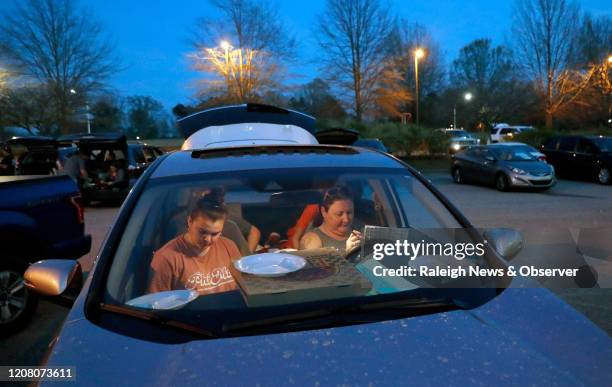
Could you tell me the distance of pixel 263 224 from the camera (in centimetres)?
296

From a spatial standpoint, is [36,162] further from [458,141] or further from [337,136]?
[458,141]

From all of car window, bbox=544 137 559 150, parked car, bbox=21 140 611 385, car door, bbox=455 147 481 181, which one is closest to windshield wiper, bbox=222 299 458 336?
parked car, bbox=21 140 611 385

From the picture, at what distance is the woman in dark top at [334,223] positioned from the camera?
9.24 feet

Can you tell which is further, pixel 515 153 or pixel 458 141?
pixel 458 141

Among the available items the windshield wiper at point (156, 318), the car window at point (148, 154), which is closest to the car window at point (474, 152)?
the car window at point (148, 154)

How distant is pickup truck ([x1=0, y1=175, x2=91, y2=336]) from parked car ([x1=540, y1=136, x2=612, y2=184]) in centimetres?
1637

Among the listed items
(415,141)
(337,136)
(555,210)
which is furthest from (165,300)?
(415,141)

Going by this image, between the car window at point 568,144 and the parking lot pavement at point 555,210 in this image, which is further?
the car window at point 568,144

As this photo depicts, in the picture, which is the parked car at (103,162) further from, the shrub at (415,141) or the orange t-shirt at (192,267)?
the shrub at (415,141)

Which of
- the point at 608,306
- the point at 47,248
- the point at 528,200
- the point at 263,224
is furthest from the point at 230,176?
the point at 528,200

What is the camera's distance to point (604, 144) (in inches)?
683

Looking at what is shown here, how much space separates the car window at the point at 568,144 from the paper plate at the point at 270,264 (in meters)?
18.8

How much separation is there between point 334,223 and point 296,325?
1193 millimetres

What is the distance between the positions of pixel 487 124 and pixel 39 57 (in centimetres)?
4139
